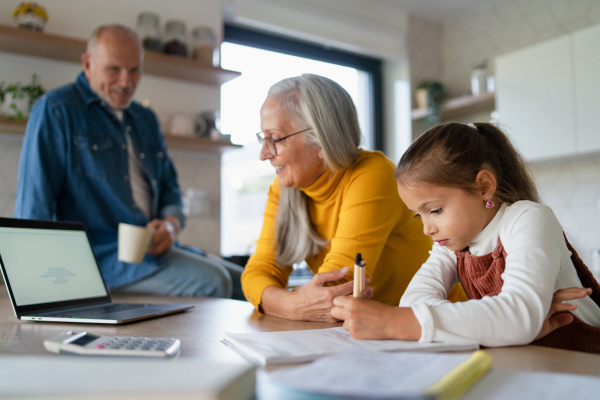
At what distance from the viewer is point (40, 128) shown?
2.04 m

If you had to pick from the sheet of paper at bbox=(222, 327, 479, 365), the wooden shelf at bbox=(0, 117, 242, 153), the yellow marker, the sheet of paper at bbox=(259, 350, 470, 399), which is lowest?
the sheet of paper at bbox=(222, 327, 479, 365)

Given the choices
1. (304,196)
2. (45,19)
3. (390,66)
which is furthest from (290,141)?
(390,66)

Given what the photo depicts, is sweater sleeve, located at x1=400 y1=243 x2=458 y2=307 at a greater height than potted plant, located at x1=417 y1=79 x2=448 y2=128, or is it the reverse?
potted plant, located at x1=417 y1=79 x2=448 y2=128

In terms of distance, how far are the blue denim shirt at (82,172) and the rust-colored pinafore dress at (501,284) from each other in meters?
1.34

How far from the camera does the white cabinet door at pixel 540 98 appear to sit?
3180 millimetres

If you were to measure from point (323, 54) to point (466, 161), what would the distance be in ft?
10.5

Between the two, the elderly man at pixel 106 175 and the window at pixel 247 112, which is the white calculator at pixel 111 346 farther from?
the window at pixel 247 112

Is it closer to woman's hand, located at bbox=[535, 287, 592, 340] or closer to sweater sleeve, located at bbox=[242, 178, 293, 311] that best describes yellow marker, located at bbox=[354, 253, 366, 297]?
woman's hand, located at bbox=[535, 287, 592, 340]

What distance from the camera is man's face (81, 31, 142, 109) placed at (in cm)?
221

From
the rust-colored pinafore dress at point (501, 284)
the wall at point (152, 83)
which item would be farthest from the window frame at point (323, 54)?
the rust-colored pinafore dress at point (501, 284)

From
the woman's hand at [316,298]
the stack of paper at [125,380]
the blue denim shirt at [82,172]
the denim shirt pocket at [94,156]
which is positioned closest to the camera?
the stack of paper at [125,380]

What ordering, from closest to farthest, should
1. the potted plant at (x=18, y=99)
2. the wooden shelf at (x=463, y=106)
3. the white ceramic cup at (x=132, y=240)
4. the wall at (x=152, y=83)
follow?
the white ceramic cup at (x=132, y=240), the potted plant at (x=18, y=99), the wall at (x=152, y=83), the wooden shelf at (x=463, y=106)

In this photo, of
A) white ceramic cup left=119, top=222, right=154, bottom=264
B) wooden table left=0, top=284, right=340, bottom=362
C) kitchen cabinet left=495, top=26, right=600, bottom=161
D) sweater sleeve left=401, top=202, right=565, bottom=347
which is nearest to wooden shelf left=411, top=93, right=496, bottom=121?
kitchen cabinet left=495, top=26, right=600, bottom=161

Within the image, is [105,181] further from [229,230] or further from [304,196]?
[229,230]
